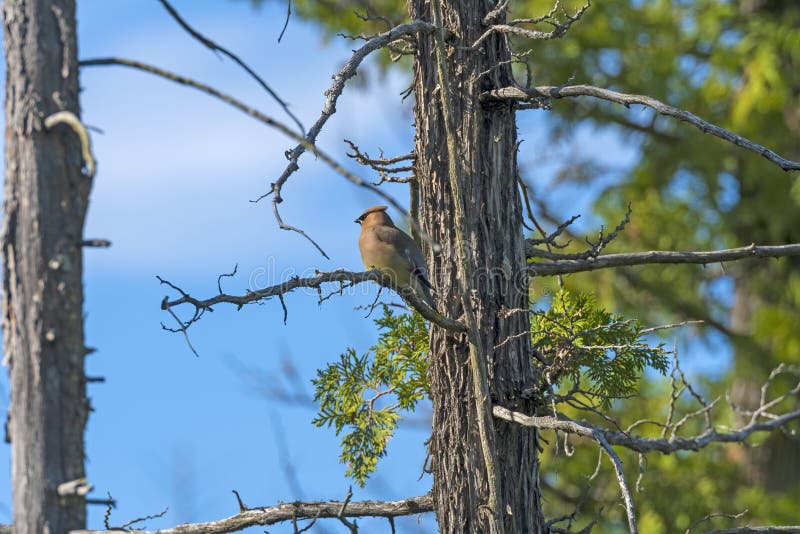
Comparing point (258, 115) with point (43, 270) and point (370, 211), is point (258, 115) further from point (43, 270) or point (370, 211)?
point (370, 211)

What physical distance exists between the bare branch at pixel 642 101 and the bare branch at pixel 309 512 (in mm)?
2170

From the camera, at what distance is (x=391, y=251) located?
255 inches

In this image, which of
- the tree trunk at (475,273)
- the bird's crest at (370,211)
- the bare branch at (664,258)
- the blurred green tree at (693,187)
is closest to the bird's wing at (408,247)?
the bird's crest at (370,211)

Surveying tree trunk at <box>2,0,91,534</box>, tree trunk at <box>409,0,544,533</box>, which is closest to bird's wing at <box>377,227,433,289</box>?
tree trunk at <box>409,0,544,533</box>

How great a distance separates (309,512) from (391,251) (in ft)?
6.51

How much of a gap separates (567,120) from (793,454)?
Answer: 20.2ft

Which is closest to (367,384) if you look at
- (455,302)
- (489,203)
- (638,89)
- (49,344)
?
(455,302)

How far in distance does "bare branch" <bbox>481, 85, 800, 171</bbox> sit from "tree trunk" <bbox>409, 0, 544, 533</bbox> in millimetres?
195

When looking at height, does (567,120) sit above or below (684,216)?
above

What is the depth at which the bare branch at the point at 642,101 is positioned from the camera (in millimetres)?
4648

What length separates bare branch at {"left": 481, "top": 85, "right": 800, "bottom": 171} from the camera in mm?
4648

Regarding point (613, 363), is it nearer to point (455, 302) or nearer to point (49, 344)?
point (455, 302)

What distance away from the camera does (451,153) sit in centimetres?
460

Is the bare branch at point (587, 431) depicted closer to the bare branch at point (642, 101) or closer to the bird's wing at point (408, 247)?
the bird's wing at point (408, 247)
